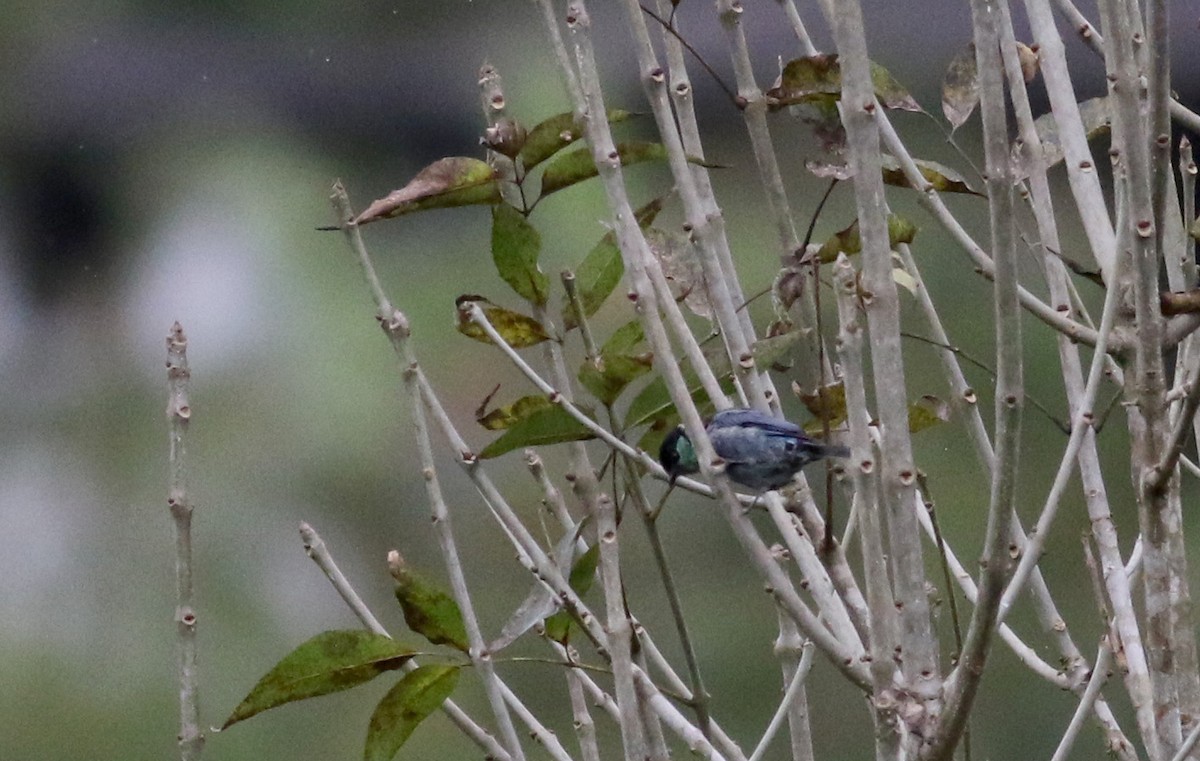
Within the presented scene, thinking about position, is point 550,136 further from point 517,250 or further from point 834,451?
point 834,451

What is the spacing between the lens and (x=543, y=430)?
524mm

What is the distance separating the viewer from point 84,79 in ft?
4.51

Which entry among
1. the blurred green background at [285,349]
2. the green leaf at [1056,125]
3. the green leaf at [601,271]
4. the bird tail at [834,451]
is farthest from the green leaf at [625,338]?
the blurred green background at [285,349]

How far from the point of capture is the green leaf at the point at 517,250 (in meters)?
0.55

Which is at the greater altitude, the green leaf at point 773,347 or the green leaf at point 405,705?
the green leaf at point 773,347

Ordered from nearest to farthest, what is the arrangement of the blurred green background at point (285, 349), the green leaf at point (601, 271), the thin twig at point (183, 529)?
the thin twig at point (183, 529) < the green leaf at point (601, 271) < the blurred green background at point (285, 349)

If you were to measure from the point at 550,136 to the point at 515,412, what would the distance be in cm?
12

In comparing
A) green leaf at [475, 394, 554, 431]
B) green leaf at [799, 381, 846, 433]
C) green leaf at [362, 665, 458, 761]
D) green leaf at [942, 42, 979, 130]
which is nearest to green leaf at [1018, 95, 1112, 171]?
green leaf at [942, 42, 979, 130]

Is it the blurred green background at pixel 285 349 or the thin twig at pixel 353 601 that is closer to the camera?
the thin twig at pixel 353 601

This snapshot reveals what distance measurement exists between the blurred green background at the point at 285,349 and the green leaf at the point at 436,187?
2.07ft

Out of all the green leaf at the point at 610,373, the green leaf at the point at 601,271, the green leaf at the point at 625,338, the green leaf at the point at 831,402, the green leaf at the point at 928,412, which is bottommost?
the green leaf at the point at 928,412

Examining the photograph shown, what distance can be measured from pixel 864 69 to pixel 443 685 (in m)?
0.30

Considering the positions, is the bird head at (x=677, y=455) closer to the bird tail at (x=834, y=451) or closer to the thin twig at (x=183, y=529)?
the bird tail at (x=834, y=451)

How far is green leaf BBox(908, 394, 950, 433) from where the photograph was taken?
0.59m
